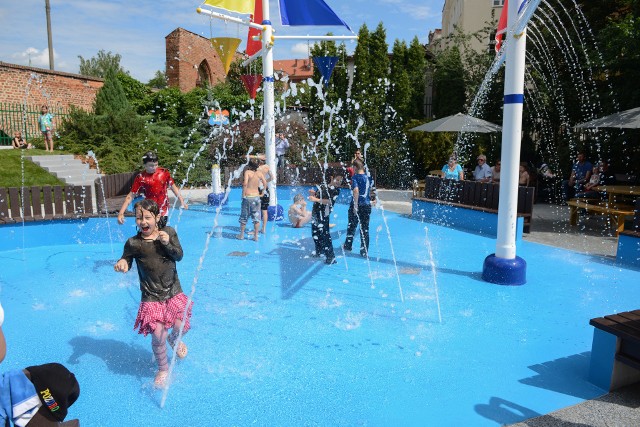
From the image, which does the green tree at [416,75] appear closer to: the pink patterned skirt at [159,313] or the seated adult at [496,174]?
the seated adult at [496,174]

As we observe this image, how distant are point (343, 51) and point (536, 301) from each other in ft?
58.3

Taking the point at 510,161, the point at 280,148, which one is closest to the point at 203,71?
the point at 280,148

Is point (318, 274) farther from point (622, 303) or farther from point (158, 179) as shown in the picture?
point (622, 303)

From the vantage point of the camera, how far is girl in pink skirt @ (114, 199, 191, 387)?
3854 millimetres

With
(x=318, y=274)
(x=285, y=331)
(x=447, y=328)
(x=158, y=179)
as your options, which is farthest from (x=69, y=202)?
(x=447, y=328)

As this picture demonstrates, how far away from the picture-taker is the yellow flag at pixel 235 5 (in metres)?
9.47

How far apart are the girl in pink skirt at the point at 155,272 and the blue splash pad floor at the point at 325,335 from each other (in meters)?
0.49

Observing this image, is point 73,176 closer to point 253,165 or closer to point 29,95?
point 253,165

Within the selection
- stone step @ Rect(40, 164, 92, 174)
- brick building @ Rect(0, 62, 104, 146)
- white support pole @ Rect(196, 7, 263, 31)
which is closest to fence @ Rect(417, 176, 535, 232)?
white support pole @ Rect(196, 7, 263, 31)

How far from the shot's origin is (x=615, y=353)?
12.6 ft

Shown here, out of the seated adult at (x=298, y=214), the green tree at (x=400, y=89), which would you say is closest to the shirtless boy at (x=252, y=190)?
the seated adult at (x=298, y=214)

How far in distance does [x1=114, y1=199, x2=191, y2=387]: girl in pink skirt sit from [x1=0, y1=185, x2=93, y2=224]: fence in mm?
6361

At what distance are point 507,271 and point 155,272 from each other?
15.7 feet

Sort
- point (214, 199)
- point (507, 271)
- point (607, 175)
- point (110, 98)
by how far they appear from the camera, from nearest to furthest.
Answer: point (507, 271), point (607, 175), point (214, 199), point (110, 98)
